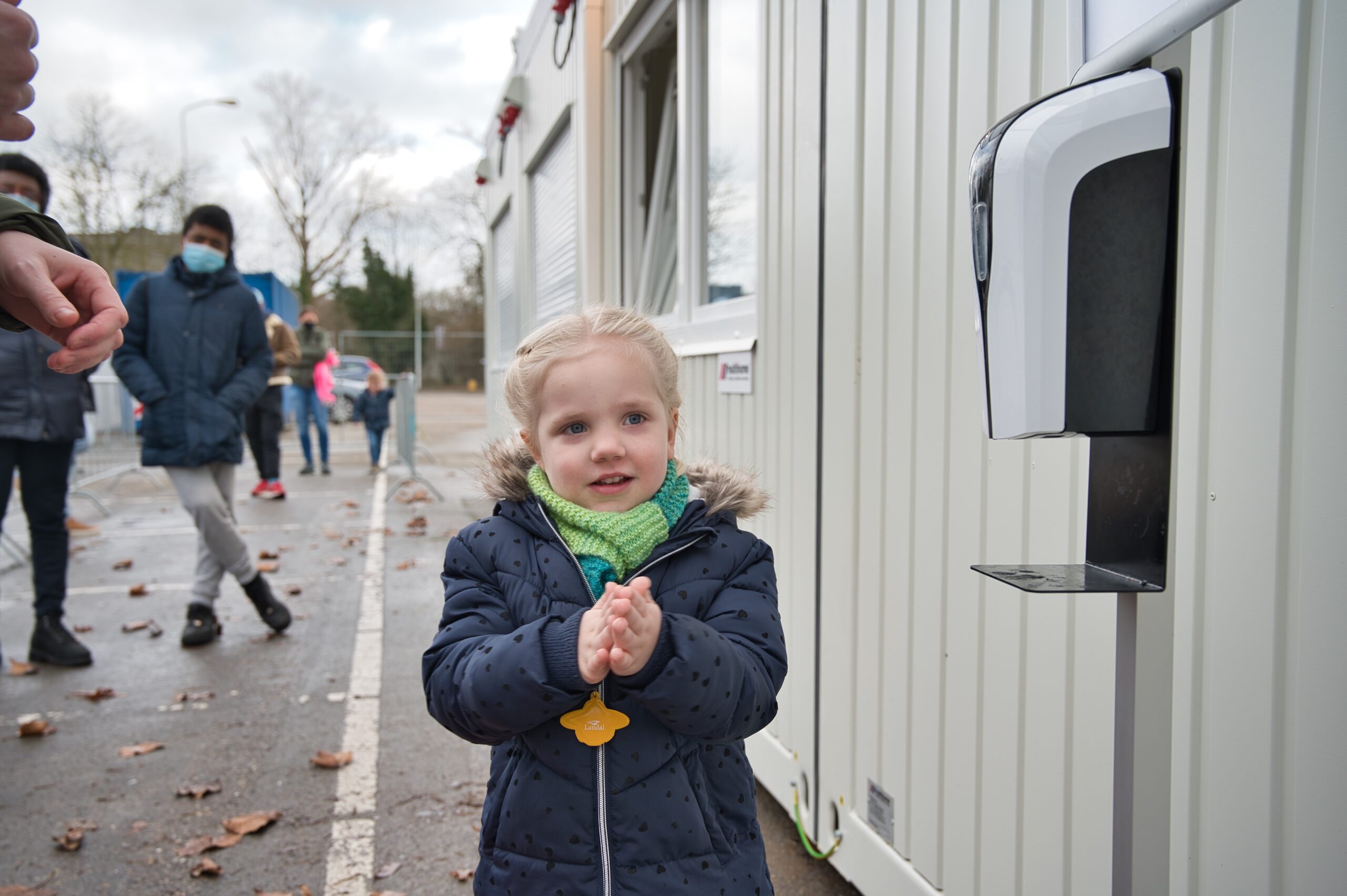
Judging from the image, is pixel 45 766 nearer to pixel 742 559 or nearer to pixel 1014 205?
pixel 742 559

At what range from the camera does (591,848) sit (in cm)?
141

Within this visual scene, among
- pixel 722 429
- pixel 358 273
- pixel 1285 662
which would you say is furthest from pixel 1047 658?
pixel 358 273

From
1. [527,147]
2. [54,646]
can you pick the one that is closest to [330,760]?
[54,646]

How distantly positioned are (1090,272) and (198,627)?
16.8ft

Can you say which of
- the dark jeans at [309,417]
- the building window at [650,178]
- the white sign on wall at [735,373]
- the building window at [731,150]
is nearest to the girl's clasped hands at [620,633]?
the white sign on wall at [735,373]

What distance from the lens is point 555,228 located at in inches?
298

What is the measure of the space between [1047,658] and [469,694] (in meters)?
1.06

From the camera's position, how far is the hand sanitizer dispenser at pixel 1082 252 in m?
0.96

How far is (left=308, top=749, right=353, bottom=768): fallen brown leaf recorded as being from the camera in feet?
11.4

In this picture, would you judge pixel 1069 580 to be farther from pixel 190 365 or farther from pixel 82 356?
pixel 190 365

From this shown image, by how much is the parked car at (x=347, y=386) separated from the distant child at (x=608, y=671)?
70.1 feet

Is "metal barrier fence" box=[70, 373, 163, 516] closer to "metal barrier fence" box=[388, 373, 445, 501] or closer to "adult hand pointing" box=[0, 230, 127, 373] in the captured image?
"metal barrier fence" box=[388, 373, 445, 501]

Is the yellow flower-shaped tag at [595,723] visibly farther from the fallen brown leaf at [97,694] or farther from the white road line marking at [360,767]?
the fallen brown leaf at [97,694]

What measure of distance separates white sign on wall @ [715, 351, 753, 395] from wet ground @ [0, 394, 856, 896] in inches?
58.9
